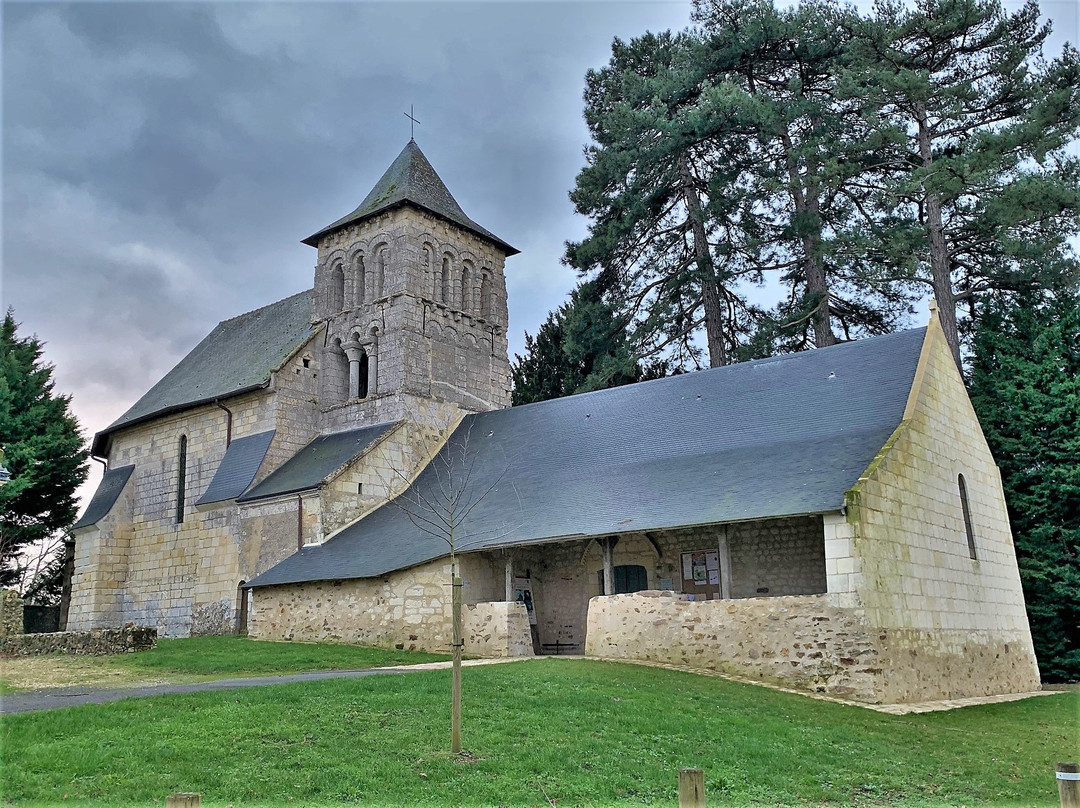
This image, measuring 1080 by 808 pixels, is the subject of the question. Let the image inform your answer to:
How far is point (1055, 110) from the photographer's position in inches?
953

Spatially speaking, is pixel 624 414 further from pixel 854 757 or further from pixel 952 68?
pixel 952 68

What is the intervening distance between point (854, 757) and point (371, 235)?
21940 millimetres

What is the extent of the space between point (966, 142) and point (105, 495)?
27.9 m

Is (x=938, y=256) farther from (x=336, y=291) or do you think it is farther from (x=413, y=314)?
(x=336, y=291)

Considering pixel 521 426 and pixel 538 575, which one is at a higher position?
pixel 521 426

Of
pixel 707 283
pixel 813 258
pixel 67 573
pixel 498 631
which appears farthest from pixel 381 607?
pixel 67 573

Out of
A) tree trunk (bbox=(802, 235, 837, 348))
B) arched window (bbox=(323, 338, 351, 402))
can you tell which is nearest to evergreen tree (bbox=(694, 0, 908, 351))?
tree trunk (bbox=(802, 235, 837, 348))

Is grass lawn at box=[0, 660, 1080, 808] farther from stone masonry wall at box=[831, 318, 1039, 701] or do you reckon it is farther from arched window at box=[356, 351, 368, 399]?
arched window at box=[356, 351, 368, 399]

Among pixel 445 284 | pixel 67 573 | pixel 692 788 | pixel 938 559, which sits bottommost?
pixel 692 788

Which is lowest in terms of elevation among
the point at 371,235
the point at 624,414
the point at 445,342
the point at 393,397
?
the point at 624,414

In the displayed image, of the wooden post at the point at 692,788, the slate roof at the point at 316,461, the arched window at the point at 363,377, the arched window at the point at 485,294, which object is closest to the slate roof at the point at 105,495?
the slate roof at the point at 316,461

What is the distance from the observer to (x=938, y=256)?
25688 millimetres

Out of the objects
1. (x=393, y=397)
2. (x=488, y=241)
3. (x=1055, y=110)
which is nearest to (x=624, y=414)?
(x=393, y=397)

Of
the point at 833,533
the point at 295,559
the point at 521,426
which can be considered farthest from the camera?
the point at 521,426
